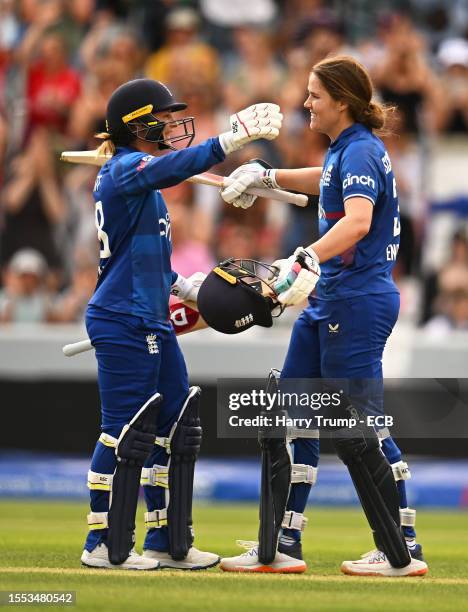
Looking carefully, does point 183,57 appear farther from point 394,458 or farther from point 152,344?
point 394,458

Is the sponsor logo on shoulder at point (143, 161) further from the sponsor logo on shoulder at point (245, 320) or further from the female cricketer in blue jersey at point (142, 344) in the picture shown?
the sponsor logo on shoulder at point (245, 320)

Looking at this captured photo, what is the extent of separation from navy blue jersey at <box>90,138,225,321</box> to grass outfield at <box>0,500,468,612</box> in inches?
49.9

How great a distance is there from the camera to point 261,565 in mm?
6098

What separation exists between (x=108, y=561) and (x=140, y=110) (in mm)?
2137

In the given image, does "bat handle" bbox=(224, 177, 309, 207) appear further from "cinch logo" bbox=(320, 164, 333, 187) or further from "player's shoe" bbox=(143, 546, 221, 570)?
"player's shoe" bbox=(143, 546, 221, 570)

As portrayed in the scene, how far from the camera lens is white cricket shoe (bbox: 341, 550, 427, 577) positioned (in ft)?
19.7

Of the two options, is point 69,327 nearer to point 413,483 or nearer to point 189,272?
point 189,272

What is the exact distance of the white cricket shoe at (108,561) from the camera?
6004 mm

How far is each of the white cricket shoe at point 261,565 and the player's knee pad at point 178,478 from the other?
0.78 ft

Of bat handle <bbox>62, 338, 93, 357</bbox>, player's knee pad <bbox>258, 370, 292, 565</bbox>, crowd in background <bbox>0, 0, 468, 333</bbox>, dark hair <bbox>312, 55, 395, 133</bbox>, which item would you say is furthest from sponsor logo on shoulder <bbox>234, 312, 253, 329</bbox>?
crowd in background <bbox>0, 0, 468, 333</bbox>

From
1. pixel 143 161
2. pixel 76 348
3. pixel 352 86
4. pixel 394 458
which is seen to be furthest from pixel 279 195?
pixel 394 458

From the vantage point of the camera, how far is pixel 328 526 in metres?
9.17

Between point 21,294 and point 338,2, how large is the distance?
489cm

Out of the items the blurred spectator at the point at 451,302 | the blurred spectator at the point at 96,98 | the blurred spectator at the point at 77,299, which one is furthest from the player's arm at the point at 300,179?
the blurred spectator at the point at 96,98
